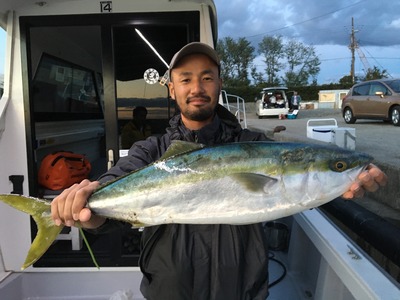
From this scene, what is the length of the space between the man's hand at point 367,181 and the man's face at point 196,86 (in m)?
0.91

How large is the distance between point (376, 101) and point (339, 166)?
1943cm

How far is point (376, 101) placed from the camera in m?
18.8

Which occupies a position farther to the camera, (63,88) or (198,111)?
(63,88)

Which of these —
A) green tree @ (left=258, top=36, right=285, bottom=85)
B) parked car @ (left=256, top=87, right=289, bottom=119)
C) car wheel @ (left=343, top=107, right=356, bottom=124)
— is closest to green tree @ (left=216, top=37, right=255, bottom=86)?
green tree @ (left=258, top=36, right=285, bottom=85)

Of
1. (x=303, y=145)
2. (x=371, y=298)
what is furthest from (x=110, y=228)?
(x=371, y=298)

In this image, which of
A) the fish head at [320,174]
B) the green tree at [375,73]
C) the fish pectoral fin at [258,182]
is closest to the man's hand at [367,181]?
the fish head at [320,174]

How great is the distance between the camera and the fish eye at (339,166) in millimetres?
1592

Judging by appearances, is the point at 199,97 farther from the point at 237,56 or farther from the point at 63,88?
the point at 237,56

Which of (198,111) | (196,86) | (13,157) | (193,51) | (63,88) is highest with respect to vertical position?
(63,88)

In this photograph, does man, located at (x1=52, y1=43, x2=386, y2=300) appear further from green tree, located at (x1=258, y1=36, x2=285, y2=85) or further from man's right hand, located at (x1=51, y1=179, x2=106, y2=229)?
green tree, located at (x1=258, y1=36, x2=285, y2=85)

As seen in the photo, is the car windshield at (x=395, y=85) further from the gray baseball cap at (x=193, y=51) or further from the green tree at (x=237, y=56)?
the green tree at (x=237, y=56)

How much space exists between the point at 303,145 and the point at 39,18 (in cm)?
315

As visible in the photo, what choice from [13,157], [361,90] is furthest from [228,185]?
[361,90]

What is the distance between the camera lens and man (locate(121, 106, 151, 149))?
457cm
